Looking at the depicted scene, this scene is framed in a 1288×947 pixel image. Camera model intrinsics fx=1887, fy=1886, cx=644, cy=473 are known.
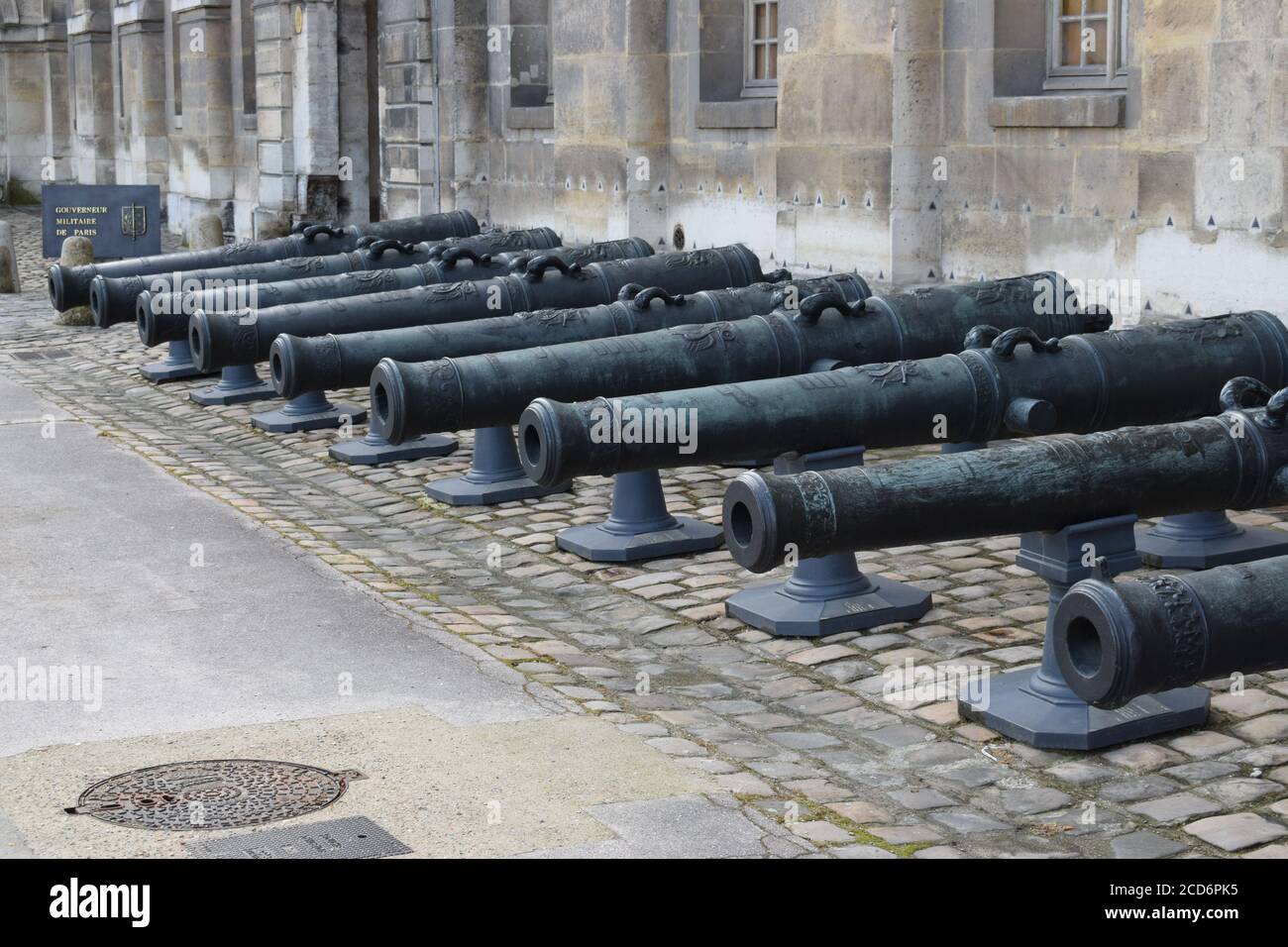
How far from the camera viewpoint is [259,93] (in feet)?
75.2

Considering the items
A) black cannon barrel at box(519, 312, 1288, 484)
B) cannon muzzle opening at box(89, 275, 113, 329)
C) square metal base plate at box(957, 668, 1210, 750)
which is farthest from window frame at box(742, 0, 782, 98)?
square metal base plate at box(957, 668, 1210, 750)

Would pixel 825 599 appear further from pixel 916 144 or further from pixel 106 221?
pixel 106 221

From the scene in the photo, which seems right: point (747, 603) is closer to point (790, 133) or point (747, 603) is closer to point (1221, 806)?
point (1221, 806)

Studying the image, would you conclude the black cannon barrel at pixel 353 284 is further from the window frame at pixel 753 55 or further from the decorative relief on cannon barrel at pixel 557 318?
the window frame at pixel 753 55

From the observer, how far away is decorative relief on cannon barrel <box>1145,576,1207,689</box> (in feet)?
15.1

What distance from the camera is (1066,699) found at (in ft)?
19.0

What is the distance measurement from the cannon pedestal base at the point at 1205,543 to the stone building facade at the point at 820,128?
168 cm

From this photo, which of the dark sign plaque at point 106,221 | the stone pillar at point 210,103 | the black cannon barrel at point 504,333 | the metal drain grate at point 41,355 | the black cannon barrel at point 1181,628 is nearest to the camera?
the black cannon barrel at point 1181,628

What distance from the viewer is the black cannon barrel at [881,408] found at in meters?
7.00

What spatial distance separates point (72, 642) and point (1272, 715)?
13.3ft

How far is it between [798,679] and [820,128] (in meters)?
7.20

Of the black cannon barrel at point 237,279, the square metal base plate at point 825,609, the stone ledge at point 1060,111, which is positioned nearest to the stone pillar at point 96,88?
the black cannon barrel at point 237,279

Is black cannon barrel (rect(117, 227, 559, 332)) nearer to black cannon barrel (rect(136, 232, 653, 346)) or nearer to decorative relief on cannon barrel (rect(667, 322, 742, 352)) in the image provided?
black cannon barrel (rect(136, 232, 653, 346))

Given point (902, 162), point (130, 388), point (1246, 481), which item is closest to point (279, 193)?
point (130, 388)
